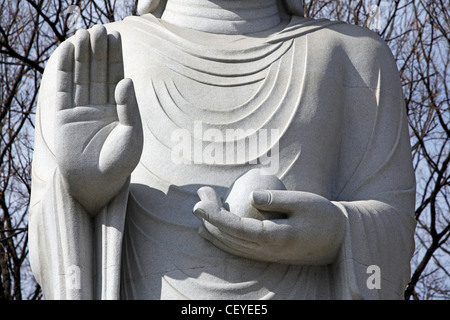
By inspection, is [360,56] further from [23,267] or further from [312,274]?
[23,267]

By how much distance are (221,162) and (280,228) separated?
0.59 meters

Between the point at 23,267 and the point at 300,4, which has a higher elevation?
the point at 300,4

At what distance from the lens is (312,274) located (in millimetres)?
7977

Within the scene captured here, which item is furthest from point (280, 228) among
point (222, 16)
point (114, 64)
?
point (222, 16)

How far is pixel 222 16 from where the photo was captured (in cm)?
865

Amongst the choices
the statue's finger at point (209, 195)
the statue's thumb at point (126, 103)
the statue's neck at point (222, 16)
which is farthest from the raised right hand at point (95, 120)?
the statue's neck at point (222, 16)

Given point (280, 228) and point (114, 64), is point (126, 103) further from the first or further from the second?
point (280, 228)

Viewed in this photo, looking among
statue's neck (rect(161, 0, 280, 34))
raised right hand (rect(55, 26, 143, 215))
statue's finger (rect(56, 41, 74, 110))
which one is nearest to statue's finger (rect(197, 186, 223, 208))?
raised right hand (rect(55, 26, 143, 215))

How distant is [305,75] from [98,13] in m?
5.62

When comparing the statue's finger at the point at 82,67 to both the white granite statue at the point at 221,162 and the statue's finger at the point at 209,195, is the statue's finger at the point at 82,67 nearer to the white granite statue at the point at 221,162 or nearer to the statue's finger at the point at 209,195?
the white granite statue at the point at 221,162

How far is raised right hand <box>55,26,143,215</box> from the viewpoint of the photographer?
25.0 feet

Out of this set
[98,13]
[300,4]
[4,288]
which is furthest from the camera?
[98,13]

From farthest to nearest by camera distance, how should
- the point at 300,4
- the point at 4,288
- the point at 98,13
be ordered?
the point at 98,13
the point at 4,288
the point at 300,4
